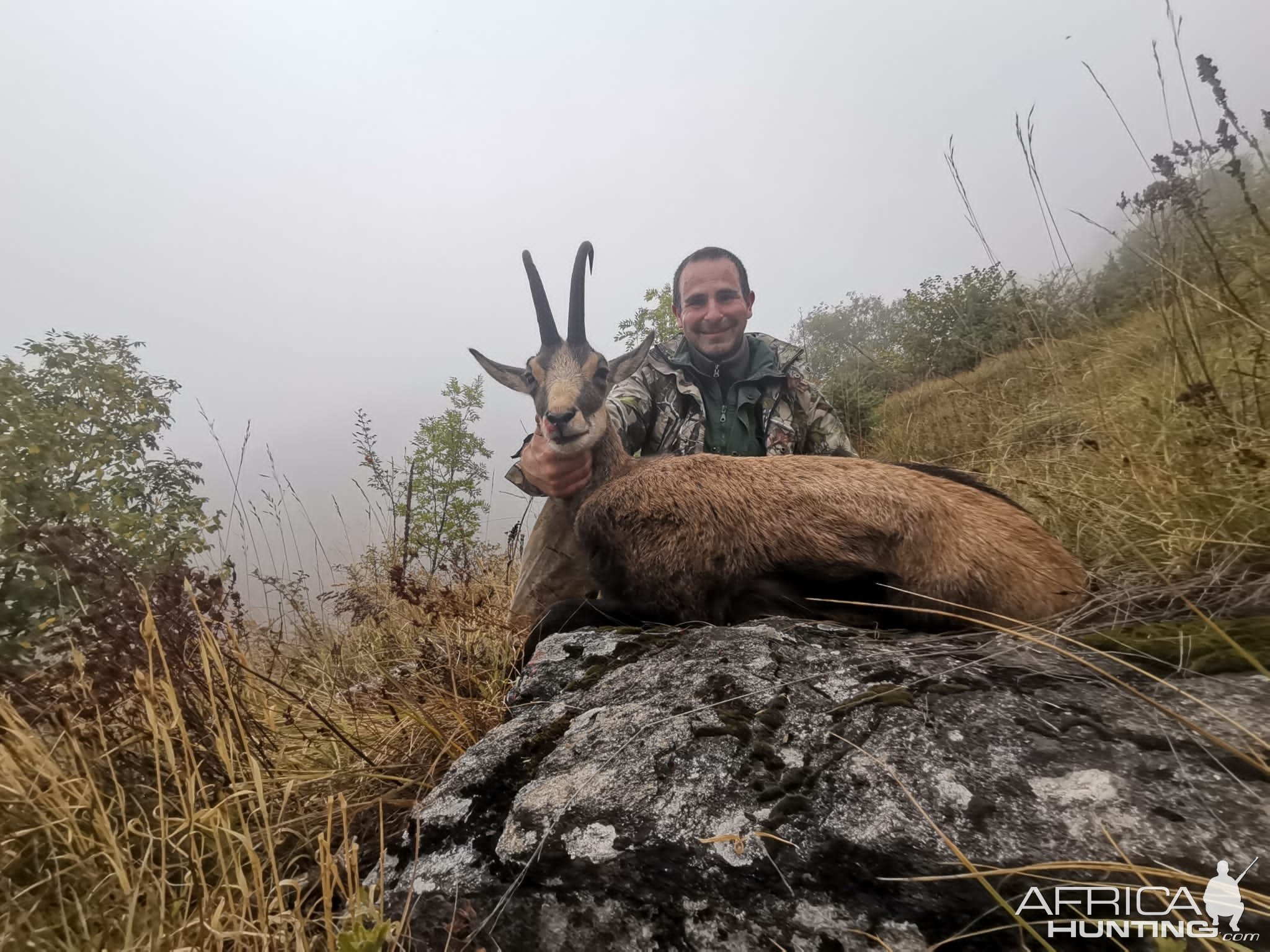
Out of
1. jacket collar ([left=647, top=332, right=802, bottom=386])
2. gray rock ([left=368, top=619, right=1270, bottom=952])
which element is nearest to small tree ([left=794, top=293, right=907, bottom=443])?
jacket collar ([left=647, top=332, right=802, bottom=386])

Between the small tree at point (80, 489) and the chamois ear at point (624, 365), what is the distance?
8.73 ft

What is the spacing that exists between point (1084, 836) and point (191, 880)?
2066 mm

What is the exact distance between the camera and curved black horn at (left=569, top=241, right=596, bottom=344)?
13.1 ft

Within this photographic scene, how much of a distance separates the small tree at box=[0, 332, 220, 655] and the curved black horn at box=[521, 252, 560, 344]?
250cm

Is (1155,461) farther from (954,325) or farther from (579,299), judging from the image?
(954,325)

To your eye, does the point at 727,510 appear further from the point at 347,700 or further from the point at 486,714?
the point at 347,700

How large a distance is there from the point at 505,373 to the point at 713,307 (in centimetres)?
217

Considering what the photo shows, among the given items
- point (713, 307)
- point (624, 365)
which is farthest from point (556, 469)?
point (713, 307)

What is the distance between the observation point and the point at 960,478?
2.79 metres

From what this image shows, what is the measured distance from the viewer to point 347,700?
2730 mm

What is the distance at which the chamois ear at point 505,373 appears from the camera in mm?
4079

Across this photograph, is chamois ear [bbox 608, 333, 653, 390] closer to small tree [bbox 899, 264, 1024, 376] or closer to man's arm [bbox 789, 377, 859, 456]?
man's arm [bbox 789, 377, 859, 456]

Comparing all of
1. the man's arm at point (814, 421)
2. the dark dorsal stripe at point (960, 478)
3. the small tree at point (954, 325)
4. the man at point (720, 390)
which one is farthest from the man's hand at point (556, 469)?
the small tree at point (954, 325)

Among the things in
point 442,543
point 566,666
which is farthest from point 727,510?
point 442,543
